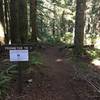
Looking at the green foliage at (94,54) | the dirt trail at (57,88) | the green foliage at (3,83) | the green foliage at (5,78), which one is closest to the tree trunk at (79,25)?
the green foliage at (94,54)

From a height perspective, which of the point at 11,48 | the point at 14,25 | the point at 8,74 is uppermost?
the point at 14,25

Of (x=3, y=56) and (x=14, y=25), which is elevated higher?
(x=14, y=25)

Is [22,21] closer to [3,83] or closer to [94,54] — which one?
[3,83]

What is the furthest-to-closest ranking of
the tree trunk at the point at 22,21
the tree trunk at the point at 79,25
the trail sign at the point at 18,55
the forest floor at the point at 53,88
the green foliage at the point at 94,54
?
the green foliage at the point at 94,54 < the tree trunk at the point at 79,25 < the tree trunk at the point at 22,21 < the forest floor at the point at 53,88 < the trail sign at the point at 18,55

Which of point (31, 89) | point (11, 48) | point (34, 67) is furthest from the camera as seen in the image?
point (34, 67)

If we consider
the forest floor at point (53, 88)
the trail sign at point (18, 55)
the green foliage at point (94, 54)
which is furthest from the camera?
the green foliage at point (94, 54)

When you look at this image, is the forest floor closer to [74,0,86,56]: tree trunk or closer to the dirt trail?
the dirt trail

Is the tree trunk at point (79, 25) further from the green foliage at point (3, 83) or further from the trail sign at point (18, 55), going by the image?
the trail sign at point (18, 55)

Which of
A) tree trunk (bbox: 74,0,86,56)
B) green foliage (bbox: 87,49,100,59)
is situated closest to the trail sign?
tree trunk (bbox: 74,0,86,56)

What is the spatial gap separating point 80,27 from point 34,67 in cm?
457

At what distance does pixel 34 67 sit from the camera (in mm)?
8000

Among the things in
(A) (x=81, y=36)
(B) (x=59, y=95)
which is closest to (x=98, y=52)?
(A) (x=81, y=36)

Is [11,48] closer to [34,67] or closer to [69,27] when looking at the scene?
[34,67]

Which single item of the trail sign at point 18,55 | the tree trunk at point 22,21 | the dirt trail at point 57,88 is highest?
the tree trunk at point 22,21
